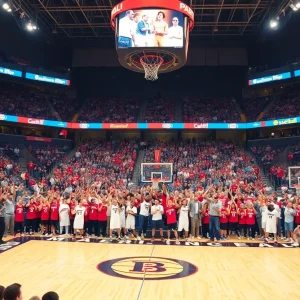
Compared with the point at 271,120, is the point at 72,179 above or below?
below

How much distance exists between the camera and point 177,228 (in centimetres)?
1288

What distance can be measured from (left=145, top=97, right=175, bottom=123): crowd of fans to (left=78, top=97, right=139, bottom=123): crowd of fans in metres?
1.25

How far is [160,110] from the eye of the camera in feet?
103

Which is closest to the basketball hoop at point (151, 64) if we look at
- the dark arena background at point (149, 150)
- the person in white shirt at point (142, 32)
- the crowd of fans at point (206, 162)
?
the dark arena background at point (149, 150)

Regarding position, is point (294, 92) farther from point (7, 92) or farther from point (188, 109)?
point (7, 92)

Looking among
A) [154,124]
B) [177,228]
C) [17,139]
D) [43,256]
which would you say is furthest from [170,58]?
[17,139]

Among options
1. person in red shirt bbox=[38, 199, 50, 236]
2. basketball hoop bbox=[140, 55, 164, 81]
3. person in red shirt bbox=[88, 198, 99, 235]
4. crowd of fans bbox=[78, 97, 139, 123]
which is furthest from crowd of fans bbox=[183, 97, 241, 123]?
person in red shirt bbox=[38, 199, 50, 236]

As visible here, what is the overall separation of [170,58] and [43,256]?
10837 mm

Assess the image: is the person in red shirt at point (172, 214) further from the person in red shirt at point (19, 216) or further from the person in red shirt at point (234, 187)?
the person in red shirt at point (234, 187)

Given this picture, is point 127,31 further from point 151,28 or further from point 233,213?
point 233,213

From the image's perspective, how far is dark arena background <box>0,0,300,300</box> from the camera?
8352mm

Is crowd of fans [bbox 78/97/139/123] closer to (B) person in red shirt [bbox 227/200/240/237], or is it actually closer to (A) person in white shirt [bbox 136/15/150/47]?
(A) person in white shirt [bbox 136/15/150/47]

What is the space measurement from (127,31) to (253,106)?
19.9 m

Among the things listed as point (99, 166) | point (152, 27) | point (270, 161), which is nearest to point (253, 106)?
point (270, 161)
